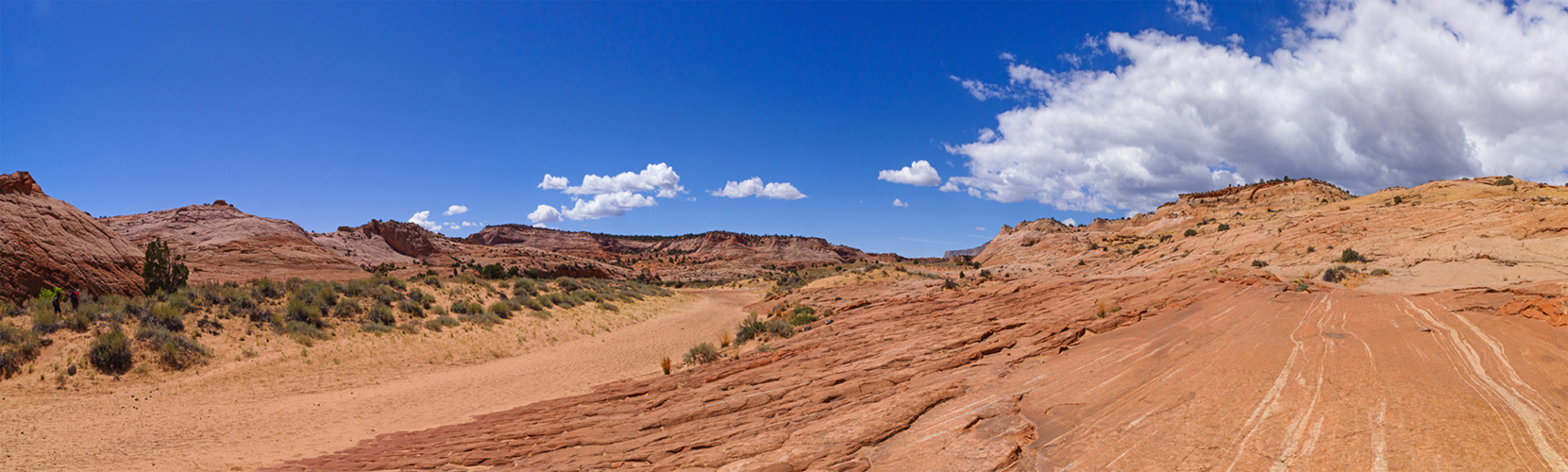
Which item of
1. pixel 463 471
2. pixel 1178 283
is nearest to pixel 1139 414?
pixel 463 471

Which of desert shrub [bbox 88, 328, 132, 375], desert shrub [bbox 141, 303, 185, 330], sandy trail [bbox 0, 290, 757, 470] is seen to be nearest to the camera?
sandy trail [bbox 0, 290, 757, 470]

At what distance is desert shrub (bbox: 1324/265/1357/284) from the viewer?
15352 mm

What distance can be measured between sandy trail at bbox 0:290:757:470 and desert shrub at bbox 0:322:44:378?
1435 millimetres

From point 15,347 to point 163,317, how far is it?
10.5 ft

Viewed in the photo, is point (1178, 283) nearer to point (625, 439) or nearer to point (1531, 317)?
point (1531, 317)

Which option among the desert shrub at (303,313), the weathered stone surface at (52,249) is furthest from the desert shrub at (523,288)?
the weathered stone surface at (52,249)

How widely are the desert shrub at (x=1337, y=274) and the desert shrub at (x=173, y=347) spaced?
31.0m

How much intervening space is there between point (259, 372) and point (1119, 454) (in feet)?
69.9

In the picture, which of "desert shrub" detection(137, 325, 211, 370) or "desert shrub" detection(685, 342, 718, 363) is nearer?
"desert shrub" detection(137, 325, 211, 370)

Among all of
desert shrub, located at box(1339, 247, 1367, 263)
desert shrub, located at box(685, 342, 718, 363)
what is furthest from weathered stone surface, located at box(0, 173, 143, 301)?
desert shrub, located at box(1339, 247, 1367, 263)

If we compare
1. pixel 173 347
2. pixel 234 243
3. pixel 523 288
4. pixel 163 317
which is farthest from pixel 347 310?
pixel 234 243

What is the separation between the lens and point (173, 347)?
15695 mm

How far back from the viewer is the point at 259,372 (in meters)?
16.4

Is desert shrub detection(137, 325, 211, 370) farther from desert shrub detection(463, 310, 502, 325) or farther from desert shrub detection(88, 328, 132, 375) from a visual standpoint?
desert shrub detection(463, 310, 502, 325)
